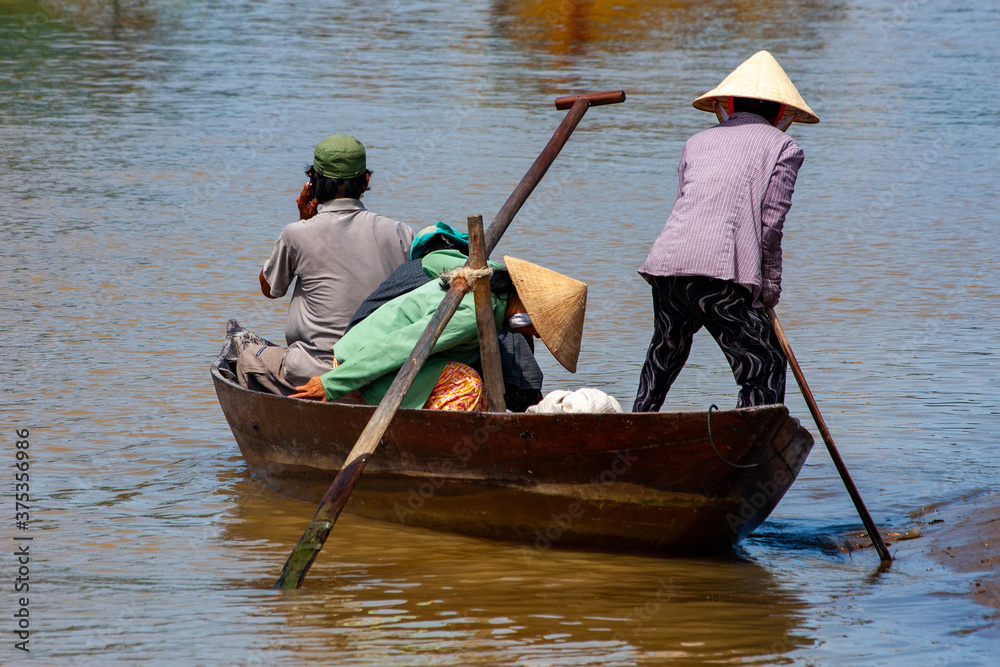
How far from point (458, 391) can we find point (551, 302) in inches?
19.3

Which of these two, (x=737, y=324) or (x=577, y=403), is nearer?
(x=577, y=403)

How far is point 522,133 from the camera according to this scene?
577 inches

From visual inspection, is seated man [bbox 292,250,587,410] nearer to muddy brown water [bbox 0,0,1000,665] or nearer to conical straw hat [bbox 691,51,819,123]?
muddy brown water [bbox 0,0,1000,665]

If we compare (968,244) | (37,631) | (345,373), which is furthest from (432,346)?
(968,244)

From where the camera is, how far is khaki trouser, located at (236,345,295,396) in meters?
5.11

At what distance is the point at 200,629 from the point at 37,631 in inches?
19.4

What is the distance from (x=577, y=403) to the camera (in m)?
4.34

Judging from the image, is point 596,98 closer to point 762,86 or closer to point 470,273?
point 762,86

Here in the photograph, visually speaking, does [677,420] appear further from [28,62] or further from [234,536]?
[28,62]

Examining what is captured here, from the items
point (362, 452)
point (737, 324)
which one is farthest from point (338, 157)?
point (737, 324)

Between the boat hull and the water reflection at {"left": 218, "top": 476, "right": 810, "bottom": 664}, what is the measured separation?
102 millimetres

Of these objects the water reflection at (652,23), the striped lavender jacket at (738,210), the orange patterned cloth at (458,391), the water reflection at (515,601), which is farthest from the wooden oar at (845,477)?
the water reflection at (652,23)

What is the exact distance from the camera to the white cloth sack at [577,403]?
4340 millimetres

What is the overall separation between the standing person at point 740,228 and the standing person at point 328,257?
45.2 inches
